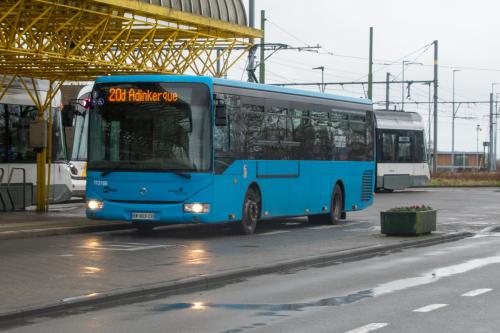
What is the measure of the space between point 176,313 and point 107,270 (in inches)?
152

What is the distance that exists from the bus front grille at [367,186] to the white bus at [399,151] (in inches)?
895

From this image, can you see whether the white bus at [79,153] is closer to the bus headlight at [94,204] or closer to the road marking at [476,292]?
the bus headlight at [94,204]

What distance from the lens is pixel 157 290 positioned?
45.0 ft

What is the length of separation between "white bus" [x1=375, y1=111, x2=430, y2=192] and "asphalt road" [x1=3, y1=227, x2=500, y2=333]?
35.7 metres

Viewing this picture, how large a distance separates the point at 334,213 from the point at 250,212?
469 cm

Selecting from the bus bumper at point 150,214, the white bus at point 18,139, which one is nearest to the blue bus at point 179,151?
the bus bumper at point 150,214

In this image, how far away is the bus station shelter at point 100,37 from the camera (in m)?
23.9

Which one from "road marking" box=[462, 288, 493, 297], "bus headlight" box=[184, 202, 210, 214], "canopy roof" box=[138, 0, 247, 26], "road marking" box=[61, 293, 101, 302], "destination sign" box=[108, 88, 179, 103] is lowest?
"road marking" box=[462, 288, 493, 297]

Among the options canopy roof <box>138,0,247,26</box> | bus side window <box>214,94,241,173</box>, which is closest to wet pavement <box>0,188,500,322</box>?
bus side window <box>214,94,241,173</box>

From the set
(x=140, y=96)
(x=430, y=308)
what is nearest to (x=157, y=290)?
(x=430, y=308)

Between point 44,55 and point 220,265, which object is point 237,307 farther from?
point 44,55

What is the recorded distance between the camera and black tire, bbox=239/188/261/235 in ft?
77.3

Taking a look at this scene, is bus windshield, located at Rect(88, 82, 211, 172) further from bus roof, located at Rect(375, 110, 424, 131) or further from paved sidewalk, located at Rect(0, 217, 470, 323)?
bus roof, located at Rect(375, 110, 424, 131)

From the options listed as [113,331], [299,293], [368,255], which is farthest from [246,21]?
[113,331]
